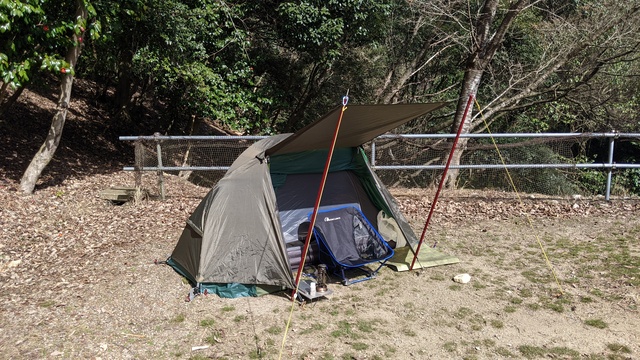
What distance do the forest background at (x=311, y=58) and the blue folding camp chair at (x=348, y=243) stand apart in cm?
385

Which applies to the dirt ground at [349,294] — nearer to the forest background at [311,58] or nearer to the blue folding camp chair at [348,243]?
the blue folding camp chair at [348,243]

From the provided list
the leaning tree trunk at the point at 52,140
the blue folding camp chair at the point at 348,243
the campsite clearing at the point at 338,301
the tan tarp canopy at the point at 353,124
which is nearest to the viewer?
the campsite clearing at the point at 338,301

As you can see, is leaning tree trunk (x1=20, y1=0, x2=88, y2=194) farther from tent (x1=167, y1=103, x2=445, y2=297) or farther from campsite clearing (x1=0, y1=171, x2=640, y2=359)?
tent (x1=167, y1=103, x2=445, y2=297)

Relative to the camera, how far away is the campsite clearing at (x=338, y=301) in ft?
14.1

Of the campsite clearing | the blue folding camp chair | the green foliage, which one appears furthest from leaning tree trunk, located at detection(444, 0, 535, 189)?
the green foliage

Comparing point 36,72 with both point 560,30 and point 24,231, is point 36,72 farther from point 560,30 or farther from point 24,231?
point 560,30

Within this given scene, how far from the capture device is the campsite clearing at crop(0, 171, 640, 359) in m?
4.30

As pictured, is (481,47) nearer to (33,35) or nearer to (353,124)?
(353,124)

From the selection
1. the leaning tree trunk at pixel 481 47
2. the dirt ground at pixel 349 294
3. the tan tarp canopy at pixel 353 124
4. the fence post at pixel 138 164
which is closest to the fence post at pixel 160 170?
the dirt ground at pixel 349 294

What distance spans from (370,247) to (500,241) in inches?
88.4

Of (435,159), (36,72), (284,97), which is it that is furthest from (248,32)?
(435,159)

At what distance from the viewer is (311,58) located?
1128 centimetres

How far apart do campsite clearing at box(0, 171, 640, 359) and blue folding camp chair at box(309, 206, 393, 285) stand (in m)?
0.26

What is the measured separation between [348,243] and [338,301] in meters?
0.89
